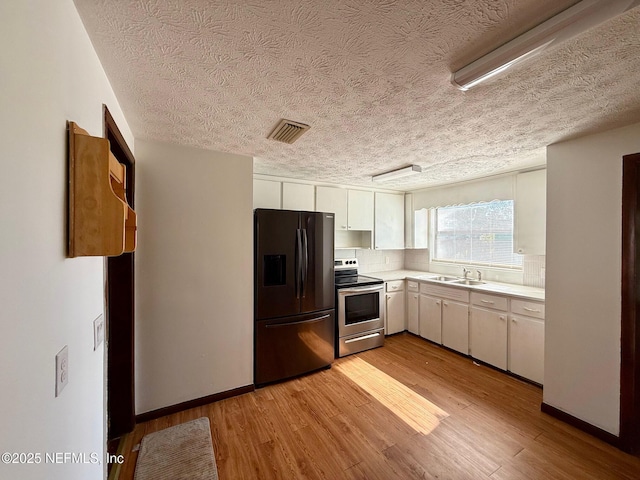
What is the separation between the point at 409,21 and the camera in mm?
948

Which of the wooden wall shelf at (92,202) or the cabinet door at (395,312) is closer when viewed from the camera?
the wooden wall shelf at (92,202)

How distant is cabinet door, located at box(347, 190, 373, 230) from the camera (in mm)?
3943

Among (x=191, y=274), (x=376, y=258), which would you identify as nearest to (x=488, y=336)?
(x=376, y=258)

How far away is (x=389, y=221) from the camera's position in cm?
434

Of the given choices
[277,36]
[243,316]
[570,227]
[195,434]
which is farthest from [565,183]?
[195,434]

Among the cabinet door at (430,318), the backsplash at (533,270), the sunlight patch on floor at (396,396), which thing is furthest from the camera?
the cabinet door at (430,318)

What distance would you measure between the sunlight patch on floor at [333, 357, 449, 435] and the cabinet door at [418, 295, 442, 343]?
1.16m

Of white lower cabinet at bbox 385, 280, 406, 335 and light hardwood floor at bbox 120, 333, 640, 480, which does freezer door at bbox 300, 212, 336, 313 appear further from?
white lower cabinet at bbox 385, 280, 406, 335

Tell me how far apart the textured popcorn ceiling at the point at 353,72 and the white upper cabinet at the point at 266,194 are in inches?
38.2

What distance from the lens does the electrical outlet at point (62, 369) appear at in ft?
2.53

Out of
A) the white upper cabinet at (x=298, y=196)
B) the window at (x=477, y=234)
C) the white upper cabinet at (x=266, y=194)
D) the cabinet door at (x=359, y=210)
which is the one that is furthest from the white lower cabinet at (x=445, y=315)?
the white upper cabinet at (x=266, y=194)

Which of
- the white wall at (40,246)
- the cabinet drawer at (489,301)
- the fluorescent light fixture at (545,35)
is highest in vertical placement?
the fluorescent light fixture at (545,35)

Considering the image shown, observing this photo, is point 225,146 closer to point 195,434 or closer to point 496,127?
point 496,127

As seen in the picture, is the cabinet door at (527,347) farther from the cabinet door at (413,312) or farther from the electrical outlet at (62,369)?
the electrical outlet at (62,369)
